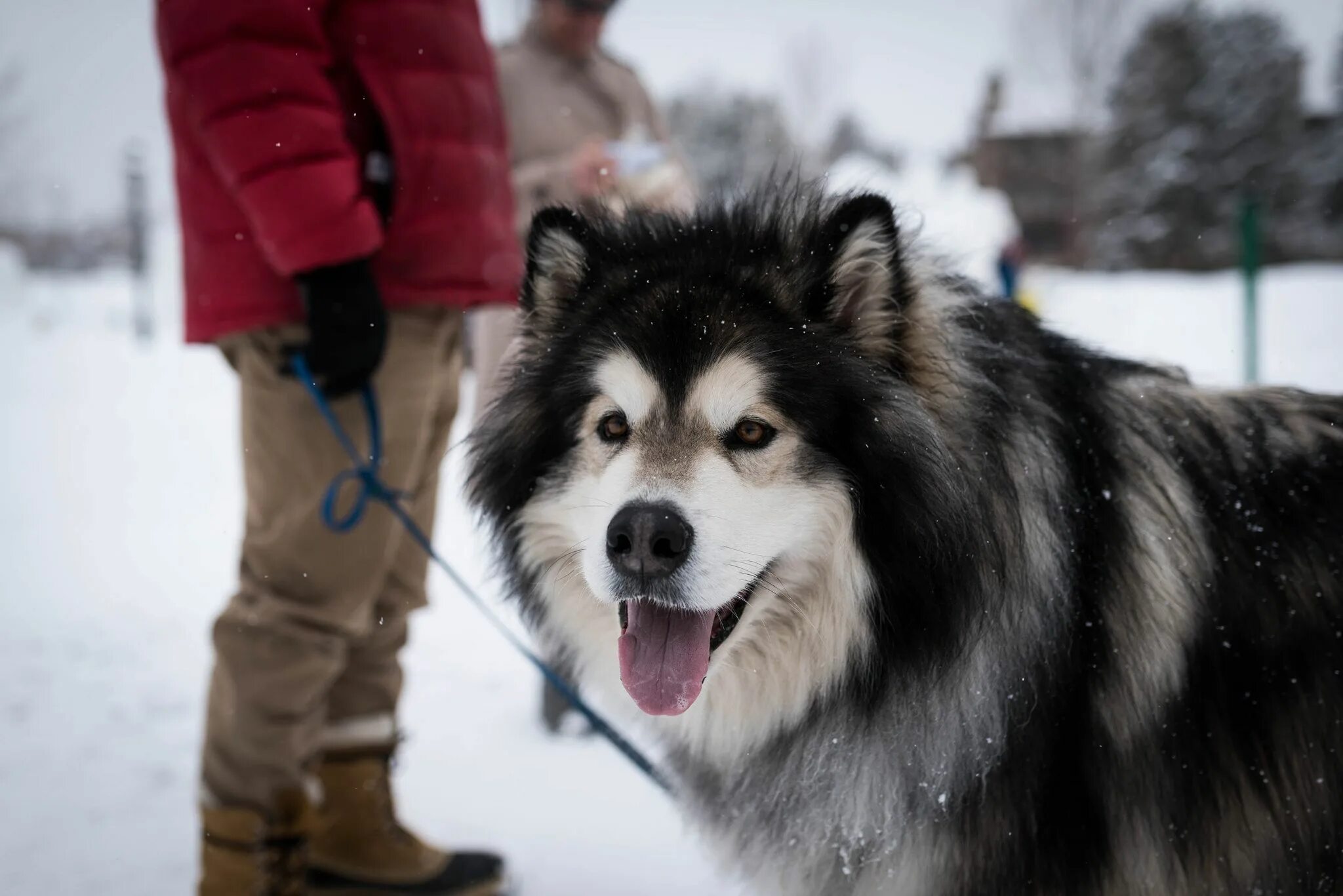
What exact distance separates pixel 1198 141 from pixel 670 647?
2102cm

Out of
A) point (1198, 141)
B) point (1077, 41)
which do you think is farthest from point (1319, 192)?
point (1077, 41)

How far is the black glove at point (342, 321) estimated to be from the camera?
1868 millimetres

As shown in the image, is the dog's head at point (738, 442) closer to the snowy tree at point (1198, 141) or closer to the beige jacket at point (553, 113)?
the beige jacket at point (553, 113)

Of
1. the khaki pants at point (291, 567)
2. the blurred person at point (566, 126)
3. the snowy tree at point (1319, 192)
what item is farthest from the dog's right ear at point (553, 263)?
the snowy tree at point (1319, 192)

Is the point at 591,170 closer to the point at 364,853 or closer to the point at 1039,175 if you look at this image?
the point at 364,853

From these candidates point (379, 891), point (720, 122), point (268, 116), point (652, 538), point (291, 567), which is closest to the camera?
point (652, 538)

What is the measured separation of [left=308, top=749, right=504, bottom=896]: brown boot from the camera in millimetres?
2258

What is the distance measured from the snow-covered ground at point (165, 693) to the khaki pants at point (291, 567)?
31cm

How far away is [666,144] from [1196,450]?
2351 millimetres

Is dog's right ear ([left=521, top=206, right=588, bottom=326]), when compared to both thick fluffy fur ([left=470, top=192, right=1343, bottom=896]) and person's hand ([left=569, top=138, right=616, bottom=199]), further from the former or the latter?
person's hand ([left=569, top=138, right=616, bottom=199])

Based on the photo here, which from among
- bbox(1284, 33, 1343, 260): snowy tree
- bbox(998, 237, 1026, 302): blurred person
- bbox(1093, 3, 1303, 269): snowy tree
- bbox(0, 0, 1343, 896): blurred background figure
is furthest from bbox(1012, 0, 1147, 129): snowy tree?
bbox(0, 0, 1343, 896): blurred background figure

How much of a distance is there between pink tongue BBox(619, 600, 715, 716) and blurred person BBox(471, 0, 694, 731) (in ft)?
4.79

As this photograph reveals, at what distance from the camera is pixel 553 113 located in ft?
10.5

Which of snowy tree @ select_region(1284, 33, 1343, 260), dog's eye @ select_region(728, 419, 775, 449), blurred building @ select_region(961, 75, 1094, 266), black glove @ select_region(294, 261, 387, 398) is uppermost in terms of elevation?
blurred building @ select_region(961, 75, 1094, 266)
